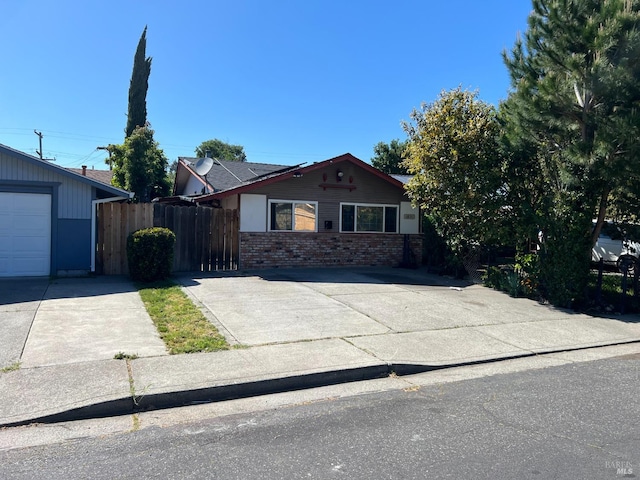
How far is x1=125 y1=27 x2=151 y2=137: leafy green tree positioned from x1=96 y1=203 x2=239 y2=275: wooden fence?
22475mm

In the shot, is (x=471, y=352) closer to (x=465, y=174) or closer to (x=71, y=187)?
(x=465, y=174)

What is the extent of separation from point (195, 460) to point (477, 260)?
39.3ft

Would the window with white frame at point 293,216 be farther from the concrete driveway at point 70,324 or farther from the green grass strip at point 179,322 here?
the concrete driveway at point 70,324

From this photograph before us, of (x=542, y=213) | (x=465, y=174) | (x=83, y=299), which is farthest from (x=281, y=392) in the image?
(x=465, y=174)

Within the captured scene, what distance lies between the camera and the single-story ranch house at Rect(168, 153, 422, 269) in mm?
15047

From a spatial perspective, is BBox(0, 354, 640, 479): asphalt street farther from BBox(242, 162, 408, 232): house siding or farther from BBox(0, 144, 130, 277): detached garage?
BBox(242, 162, 408, 232): house siding

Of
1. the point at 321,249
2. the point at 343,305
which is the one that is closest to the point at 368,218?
the point at 321,249

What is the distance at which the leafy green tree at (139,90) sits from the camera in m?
34.0

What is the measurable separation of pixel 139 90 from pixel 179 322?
31.4 m

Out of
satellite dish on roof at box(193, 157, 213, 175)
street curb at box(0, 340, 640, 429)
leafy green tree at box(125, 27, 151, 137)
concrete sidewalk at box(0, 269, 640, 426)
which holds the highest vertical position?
leafy green tree at box(125, 27, 151, 137)

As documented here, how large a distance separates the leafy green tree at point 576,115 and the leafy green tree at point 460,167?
51.7 inches

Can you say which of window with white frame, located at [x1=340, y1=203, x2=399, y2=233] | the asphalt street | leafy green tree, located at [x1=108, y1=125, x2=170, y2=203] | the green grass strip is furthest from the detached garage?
leafy green tree, located at [x1=108, y1=125, x2=170, y2=203]

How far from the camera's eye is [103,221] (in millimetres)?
12867

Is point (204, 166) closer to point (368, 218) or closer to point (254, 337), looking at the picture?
point (368, 218)
